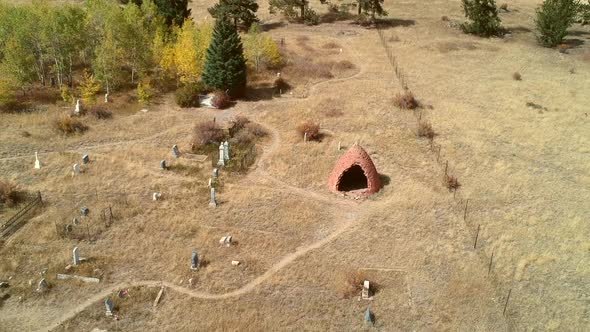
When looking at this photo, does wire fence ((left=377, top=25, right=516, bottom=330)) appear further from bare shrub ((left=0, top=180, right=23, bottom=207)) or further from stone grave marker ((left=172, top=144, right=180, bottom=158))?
bare shrub ((left=0, top=180, right=23, bottom=207))

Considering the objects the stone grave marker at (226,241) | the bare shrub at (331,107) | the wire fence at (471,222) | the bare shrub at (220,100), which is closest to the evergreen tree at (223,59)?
the bare shrub at (220,100)

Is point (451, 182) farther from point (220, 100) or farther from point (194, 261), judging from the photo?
point (220, 100)

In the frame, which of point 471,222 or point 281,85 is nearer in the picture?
point 471,222

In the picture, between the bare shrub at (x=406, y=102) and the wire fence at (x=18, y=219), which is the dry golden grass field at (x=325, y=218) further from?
the bare shrub at (x=406, y=102)

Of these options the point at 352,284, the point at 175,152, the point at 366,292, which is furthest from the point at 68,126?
the point at 366,292

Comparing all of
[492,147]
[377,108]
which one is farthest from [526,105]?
[377,108]
